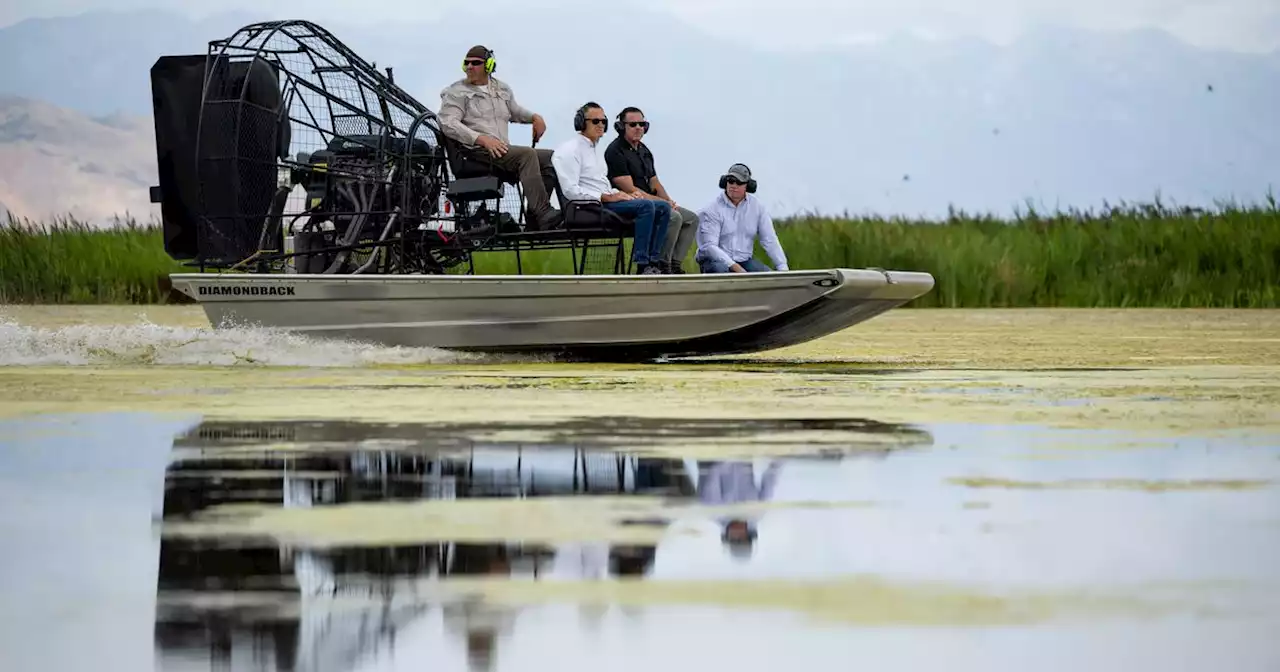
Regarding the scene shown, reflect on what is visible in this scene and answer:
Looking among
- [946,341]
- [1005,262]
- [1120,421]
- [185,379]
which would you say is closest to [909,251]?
[1005,262]

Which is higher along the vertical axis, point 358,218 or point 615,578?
point 358,218

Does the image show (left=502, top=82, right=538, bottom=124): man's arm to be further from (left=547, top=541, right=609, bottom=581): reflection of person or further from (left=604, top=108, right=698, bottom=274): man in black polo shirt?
(left=547, top=541, right=609, bottom=581): reflection of person

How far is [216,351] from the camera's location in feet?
39.2

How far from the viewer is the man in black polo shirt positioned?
11.5 metres

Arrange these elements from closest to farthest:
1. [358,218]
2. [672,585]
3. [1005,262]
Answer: [672,585] → [358,218] → [1005,262]

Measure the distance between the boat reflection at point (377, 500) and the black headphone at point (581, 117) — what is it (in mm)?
4223

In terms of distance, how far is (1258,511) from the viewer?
16.1 feet

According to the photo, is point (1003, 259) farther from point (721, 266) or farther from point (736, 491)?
point (736, 491)

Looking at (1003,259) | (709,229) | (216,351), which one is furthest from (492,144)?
(1003,259)

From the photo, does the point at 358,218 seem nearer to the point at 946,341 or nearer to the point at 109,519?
the point at 946,341

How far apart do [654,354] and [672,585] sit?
8053 millimetres

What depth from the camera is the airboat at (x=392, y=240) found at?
11336 millimetres

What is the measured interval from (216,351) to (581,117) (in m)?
A: 2.55

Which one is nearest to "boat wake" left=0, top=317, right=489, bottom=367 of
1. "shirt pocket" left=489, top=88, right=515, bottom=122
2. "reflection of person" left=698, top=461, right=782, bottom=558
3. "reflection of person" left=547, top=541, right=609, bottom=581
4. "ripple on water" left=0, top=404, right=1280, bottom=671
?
"shirt pocket" left=489, top=88, right=515, bottom=122
